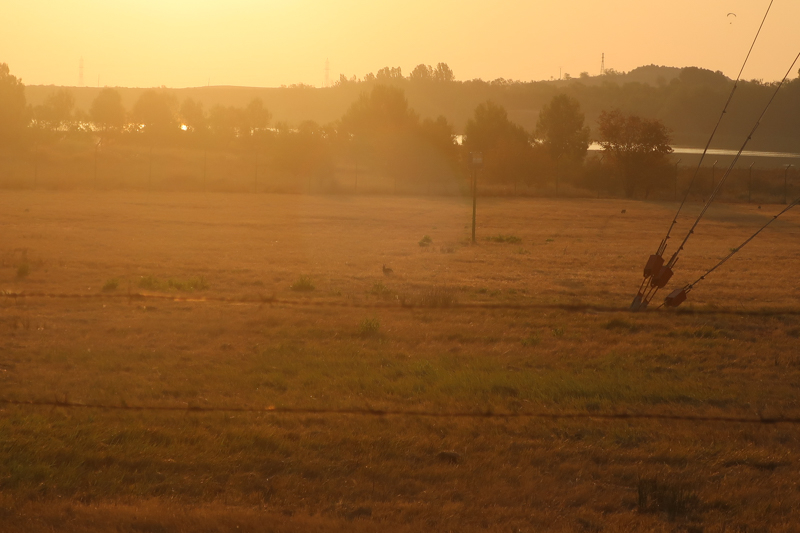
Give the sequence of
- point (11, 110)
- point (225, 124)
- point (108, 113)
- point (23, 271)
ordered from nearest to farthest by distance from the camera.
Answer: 1. point (23, 271)
2. point (11, 110)
3. point (108, 113)
4. point (225, 124)

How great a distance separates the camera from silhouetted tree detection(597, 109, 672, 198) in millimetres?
62875

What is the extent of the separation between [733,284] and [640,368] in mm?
9146

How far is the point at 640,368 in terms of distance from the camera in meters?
8.61

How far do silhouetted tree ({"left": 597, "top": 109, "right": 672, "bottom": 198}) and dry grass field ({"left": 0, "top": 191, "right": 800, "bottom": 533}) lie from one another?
161ft

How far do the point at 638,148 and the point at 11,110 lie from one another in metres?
67.4

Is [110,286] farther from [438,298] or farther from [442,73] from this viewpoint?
[442,73]

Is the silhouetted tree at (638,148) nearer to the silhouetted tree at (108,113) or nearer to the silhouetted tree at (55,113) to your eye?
the silhouetted tree at (108,113)

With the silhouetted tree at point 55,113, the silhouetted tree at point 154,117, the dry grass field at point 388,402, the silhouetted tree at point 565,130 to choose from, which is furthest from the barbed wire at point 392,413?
the silhouetted tree at point 154,117

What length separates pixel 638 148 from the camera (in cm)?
6362

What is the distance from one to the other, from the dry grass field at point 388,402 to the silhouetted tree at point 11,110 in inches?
2890

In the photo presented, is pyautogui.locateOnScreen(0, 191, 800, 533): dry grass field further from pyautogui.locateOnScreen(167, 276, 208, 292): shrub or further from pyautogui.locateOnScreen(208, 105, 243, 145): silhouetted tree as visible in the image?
pyautogui.locateOnScreen(208, 105, 243, 145): silhouetted tree

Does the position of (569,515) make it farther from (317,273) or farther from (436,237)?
(436,237)

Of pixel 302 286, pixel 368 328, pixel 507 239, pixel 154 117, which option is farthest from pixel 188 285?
pixel 154 117

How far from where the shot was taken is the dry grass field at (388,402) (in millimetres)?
4883
